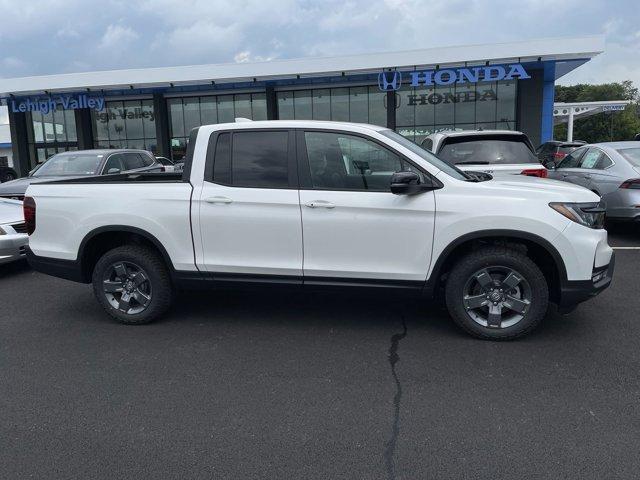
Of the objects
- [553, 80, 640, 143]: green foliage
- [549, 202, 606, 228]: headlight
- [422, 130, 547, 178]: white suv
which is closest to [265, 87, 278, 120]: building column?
[422, 130, 547, 178]: white suv

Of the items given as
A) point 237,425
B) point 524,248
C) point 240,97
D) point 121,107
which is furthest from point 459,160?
point 121,107

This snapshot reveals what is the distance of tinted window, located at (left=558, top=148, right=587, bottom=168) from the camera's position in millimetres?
9813

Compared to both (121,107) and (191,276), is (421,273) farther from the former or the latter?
(121,107)

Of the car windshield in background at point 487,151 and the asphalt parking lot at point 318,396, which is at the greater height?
the car windshield in background at point 487,151

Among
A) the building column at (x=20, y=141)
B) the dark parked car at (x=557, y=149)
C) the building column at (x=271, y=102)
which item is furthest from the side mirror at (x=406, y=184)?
the building column at (x=20, y=141)

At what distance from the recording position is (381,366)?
4105 millimetres

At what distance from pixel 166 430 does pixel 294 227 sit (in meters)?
1.98

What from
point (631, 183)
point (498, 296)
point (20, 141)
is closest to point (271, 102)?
point (20, 141)

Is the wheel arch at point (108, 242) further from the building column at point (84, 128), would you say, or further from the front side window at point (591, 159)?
the building column at point (84, 128)

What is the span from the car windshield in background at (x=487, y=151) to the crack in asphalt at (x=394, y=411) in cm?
381

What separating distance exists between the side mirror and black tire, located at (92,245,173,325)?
2.33 meters

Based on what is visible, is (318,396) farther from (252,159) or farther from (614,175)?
(614,175)

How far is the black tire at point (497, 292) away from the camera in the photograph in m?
4.37

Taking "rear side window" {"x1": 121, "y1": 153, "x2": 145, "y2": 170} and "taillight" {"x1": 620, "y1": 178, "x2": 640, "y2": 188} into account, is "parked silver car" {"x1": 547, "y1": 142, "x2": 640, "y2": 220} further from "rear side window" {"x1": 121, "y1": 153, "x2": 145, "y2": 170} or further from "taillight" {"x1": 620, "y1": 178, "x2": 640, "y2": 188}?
"rear side window" {"x1": 121, "y1": 153, "x2": 145, "y2": 170}
